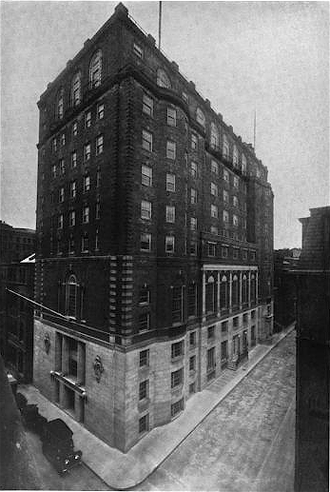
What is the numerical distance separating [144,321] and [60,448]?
962 centimetres

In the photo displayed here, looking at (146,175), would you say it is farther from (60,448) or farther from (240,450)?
(240,450)

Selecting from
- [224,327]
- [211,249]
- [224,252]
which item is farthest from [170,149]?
[224,327]

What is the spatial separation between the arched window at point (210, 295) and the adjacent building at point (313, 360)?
16.1 m

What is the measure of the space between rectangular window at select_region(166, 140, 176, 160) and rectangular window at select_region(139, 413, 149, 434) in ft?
70.9

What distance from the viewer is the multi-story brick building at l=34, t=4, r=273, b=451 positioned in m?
18.8

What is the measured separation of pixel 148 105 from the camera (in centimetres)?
2072

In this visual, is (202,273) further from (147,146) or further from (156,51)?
(156,51)

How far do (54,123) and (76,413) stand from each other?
27877 mm

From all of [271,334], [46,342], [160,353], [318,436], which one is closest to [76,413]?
[46,342]

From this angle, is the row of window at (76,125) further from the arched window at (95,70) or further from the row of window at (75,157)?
the arched window at (95,70)

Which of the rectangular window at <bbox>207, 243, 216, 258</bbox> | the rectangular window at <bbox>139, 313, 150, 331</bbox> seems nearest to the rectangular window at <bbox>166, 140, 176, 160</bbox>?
the rectangular window at <bbox>207, 243, 216, 258</bbox>

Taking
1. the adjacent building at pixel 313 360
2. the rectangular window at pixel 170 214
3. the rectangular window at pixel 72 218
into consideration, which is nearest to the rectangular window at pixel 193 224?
the rectangular window at pixel 170 214

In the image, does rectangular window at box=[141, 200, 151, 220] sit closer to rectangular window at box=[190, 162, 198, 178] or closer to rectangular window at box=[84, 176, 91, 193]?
rectangular window at box=[84, 176, 91, 193]

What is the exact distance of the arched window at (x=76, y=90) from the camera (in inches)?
915
